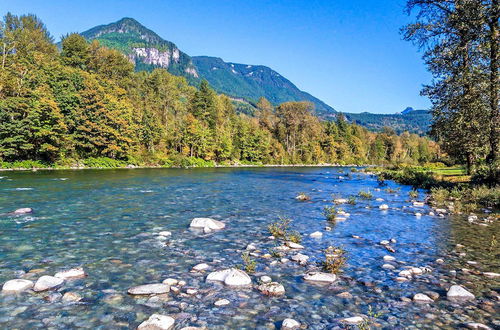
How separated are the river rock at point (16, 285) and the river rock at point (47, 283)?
0.20m

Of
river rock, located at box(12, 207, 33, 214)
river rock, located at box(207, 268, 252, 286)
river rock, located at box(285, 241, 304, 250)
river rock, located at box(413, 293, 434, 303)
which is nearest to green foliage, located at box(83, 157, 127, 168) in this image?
river rock, located at box(12, 207, 33, 214)

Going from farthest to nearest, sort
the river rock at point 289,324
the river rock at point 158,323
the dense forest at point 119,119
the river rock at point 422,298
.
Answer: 1. the dense forest at point 119,119
2. the river rock at point 422,298
3. the river rock at point 289,324
4. the river rock at point 158,323

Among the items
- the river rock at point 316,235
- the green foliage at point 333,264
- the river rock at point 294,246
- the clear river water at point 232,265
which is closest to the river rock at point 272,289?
the clear river water at point 232,265

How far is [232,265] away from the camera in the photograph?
6.88 metres

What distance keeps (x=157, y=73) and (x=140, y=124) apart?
26.3 meters

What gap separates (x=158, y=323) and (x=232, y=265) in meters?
2.82

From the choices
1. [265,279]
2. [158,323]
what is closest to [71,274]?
[158,323]

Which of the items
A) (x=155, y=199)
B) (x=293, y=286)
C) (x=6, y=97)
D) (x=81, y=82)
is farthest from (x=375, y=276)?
(x=81, y=82)

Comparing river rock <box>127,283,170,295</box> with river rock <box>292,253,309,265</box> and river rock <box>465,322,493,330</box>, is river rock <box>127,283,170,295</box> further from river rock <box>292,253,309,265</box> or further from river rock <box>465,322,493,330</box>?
river rock <box>465,322,493,330</box>

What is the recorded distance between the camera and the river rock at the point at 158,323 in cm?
415

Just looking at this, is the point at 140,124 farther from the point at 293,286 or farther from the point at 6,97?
the point at 293,286

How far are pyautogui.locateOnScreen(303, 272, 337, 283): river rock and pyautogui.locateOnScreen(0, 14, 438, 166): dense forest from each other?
47088 mm

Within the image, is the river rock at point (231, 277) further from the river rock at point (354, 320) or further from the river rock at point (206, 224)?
the river rock at point (206, 224)

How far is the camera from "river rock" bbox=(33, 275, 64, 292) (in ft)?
17.5
